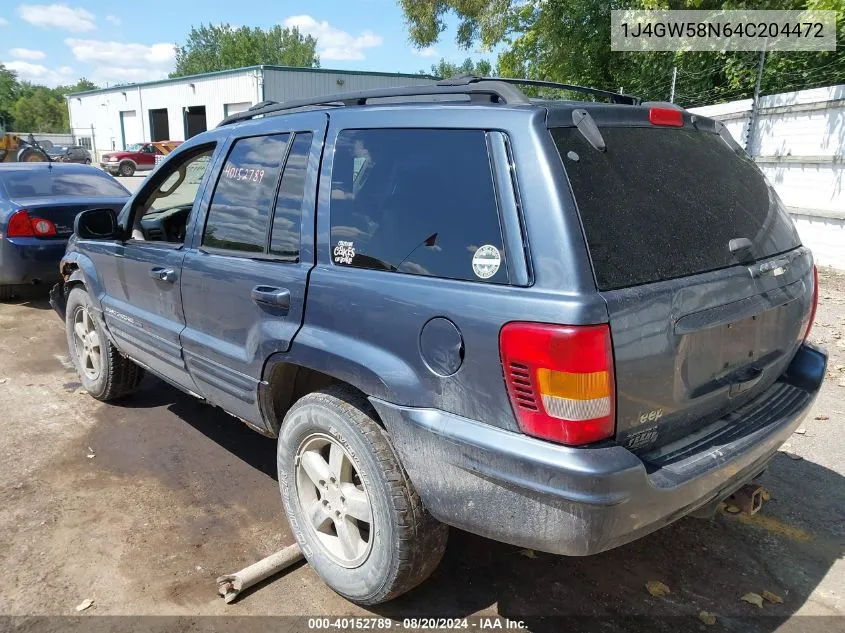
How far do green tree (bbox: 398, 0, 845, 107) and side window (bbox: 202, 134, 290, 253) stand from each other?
9.01 m

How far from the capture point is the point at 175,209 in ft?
14.0

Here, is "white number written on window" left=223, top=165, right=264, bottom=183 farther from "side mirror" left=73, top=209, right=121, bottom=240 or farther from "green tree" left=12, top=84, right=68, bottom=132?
"green tree" left=12, top=84, right=68, bottom=132

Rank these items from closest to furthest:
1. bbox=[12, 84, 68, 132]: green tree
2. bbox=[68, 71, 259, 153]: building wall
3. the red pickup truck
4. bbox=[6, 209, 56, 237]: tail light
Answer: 1. bbox=[6, 209, 56, 237]: tail light
2. the red pickup truck
3. bbox=[68, 71, 259, 153]: building wall
4. bbox=[12, 84, 68, 132]: green tree

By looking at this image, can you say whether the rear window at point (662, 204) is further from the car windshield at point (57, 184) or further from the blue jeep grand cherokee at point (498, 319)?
the car windshield at point (57, 184)

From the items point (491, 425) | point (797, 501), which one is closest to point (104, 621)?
point (491, 425)

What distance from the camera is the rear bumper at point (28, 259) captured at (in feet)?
22.2

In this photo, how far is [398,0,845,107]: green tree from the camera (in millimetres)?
11570

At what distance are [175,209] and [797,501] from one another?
4155 mm

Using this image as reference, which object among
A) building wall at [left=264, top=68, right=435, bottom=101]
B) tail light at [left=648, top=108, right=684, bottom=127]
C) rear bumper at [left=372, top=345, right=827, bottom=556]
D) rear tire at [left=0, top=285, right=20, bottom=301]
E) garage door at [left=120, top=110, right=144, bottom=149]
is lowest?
rear tire at [left=0, top=285, right=20, bottom=301]

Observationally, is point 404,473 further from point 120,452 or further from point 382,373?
point 120,452

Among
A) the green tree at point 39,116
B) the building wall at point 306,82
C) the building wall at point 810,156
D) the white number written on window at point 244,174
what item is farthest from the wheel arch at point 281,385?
the green tree at point 39,116

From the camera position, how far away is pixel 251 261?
9.64 ft

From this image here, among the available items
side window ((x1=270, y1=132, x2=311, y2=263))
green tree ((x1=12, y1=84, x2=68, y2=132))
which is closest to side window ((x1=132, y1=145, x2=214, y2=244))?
side window ((x1=270, y1=132, x2=311, y2=263))

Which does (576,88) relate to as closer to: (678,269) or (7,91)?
(678,269)
